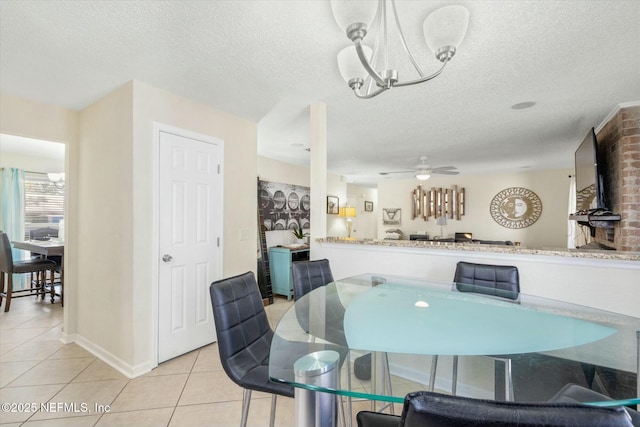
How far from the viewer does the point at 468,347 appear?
4.04 feet

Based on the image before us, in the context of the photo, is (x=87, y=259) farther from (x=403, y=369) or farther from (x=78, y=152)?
(x=403, y=369)

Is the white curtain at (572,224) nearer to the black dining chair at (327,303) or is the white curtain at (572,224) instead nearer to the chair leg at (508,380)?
the black dining chair at (327,303)

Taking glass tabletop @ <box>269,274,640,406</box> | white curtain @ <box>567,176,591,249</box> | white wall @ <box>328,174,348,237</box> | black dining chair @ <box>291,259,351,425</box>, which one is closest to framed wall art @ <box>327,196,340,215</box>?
white wall @ <box>328,174,348,237</box>

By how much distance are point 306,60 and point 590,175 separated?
3105 mm

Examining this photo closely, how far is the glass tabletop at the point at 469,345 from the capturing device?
1.05m

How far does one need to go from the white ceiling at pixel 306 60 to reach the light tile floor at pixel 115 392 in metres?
2.32

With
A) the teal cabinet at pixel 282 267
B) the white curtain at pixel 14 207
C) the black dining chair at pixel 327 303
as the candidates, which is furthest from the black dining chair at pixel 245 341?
the white curtain at pixel 14 207

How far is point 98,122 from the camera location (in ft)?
8.93

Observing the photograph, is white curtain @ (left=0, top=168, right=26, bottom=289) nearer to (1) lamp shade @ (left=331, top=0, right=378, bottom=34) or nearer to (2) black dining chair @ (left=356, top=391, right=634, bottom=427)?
(1) lamp shade @ (left=331, top=0, right=378, bottom=34)

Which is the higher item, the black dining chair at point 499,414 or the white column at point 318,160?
the white column at point 318,160

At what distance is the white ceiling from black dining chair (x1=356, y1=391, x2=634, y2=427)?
174 cm

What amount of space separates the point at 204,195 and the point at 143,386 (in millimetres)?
1609

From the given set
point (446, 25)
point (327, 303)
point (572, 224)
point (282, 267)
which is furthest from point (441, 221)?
point (446, 25)

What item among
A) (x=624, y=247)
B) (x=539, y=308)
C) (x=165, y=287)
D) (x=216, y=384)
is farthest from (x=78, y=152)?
(x=624, y=247)
